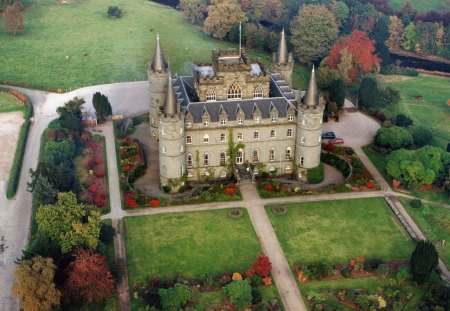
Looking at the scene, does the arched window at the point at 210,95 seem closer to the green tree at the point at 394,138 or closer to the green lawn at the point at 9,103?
the green tree at the point at 394,138

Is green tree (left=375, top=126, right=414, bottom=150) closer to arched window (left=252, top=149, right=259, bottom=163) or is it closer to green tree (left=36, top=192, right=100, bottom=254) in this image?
arched window (left=252, top=149, right=259, bottom=163)

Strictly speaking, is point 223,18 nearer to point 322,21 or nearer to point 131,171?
point 322,21

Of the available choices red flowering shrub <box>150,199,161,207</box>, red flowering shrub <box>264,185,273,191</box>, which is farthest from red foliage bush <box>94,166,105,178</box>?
red flowering shrub <box>264,185,273,191</box>

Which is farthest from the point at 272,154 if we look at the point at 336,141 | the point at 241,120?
the point at 336,141

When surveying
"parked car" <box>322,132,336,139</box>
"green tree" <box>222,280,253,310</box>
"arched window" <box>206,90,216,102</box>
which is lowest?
"green tree" <box>222,280,253,310</box>

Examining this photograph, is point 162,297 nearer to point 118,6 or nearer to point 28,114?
point 28,114

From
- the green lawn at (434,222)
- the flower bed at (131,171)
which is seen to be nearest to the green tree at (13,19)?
the flower bed at (131,171)

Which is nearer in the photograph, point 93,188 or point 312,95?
point 93,188
